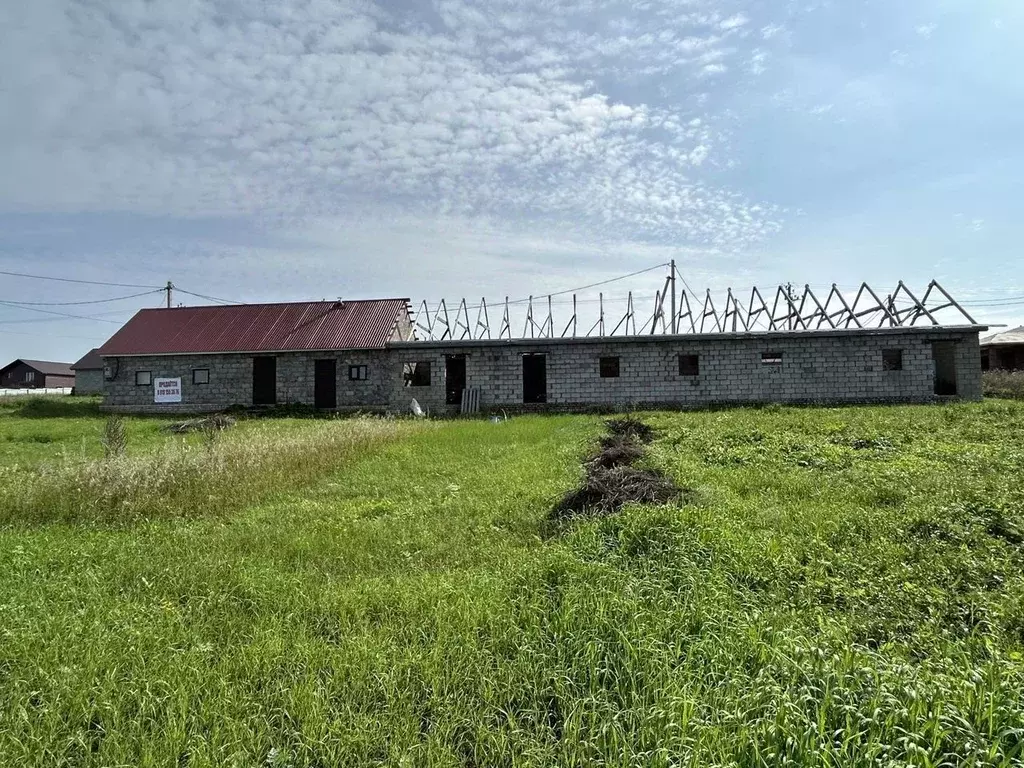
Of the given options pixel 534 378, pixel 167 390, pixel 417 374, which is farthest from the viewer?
pixel 167 390

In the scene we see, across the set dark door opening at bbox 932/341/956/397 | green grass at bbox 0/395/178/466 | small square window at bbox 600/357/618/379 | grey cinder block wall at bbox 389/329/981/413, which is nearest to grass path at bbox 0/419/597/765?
green grass at bbox 0/395/178/466

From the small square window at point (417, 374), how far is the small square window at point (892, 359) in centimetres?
1557

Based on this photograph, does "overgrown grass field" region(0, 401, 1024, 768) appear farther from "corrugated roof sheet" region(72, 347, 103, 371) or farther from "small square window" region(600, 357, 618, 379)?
"corrugated roof sheet" region(72, 347, 103, 371)

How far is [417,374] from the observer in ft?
76.6

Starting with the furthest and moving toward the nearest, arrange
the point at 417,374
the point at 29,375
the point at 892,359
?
the point at 29,375 → the point at 417,374 → the point at 892,359

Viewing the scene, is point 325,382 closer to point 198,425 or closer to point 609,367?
point 198,425

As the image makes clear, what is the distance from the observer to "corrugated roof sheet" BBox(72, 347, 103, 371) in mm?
46372

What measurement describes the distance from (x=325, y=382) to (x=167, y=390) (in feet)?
21.5

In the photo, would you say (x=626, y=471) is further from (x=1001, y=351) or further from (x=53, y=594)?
(x=1001, y=351)

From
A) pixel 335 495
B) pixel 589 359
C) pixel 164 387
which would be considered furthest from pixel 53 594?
pixel 164 387

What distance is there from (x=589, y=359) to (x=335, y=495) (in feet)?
45.5

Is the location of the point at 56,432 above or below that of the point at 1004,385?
below

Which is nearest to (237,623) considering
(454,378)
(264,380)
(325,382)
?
(454,378)

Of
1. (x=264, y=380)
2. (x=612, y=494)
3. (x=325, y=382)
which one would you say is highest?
(x=264, y=380)
